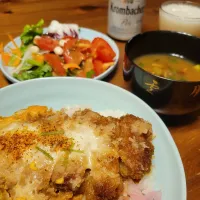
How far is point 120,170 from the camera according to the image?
4.33 feet

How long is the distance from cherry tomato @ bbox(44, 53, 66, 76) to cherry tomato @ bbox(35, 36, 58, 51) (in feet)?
0.32

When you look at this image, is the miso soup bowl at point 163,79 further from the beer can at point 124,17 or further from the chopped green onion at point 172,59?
the beer can at point 124,17

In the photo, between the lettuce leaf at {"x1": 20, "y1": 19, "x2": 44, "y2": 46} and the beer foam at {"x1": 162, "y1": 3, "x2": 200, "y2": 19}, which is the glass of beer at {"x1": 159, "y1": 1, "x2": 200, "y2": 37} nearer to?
the beer foam at {"x1": 162, "y1": 3, "x2": 200, "y2": 19}

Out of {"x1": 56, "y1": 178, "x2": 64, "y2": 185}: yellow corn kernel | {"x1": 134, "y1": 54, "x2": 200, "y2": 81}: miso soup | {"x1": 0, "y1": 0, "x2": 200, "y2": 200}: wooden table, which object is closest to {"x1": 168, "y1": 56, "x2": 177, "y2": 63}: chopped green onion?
{"x1": 134, "y1": 54, "x2": 200, "y2": 81}: miso soup

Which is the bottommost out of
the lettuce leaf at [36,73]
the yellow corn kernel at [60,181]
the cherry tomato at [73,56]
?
the lettuce leaf at [36,73]

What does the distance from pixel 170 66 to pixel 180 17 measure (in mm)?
513

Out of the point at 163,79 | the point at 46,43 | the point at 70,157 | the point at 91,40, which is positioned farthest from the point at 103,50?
the point at 70,157

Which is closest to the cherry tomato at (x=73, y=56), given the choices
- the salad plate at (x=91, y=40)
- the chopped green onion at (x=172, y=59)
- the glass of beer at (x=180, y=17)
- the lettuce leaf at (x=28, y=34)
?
the salad plate at (x=91, y=40)

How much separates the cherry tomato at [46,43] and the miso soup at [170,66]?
2.06ft

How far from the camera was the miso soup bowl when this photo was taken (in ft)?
5.08

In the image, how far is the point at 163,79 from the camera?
1.53 m

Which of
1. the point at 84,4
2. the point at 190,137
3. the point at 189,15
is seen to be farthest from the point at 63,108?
the point at 84,4

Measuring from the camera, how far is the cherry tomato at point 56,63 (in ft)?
6.66

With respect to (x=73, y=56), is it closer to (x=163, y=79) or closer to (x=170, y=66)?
(x=170, y=66)
